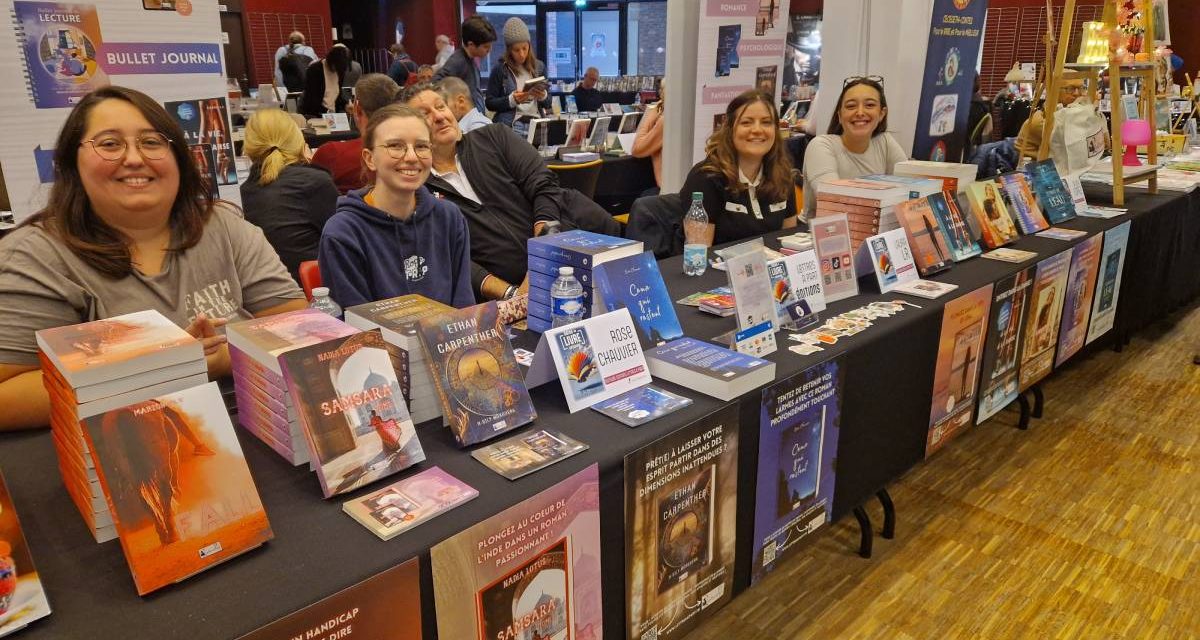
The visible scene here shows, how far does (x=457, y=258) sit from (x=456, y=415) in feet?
3.76

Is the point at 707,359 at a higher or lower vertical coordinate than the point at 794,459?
higher

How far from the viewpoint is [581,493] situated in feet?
4.21

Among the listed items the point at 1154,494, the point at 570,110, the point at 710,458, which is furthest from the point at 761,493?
the point at 570,110

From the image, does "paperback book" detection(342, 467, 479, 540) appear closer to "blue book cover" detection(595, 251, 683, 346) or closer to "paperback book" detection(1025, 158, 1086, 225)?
"blue book cover" detection(595, 251, 683, 346)

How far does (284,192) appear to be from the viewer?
10.1 ft

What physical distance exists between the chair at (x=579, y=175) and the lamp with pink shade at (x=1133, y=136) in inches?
117

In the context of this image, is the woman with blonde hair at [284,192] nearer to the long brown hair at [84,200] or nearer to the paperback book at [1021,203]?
the long brown hair at [84,200]

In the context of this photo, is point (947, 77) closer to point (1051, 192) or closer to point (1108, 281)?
point (1051, 192)

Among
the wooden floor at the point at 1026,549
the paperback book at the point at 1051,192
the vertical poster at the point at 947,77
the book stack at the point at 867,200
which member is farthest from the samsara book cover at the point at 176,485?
the vertical poster at the point at 947,77

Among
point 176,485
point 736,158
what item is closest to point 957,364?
point 736,158

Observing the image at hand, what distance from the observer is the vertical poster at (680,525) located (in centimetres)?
142

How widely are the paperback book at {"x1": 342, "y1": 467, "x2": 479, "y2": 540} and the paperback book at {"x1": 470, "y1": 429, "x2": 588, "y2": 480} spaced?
8cm

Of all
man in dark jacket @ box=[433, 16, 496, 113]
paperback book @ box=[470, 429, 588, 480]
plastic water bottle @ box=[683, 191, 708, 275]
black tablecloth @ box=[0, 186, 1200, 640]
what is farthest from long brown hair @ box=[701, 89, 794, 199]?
man in dark jacket @ box=[433, 16, 496, 113]

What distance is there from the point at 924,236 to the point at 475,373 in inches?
69.7
